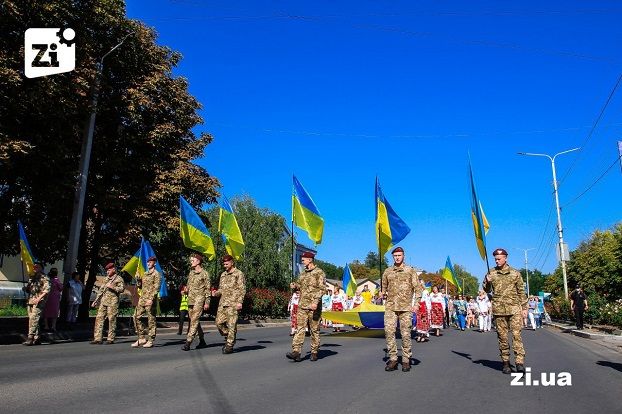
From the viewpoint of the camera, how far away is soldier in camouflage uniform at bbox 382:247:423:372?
862 centimetres

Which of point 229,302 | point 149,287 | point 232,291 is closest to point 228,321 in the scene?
point 229,302

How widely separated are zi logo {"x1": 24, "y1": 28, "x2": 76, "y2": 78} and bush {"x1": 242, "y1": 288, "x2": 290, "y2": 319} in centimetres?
1729

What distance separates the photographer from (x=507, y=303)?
8.71 m

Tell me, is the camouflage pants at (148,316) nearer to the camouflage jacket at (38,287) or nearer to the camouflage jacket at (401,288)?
the camouflage jacket at (38,287)

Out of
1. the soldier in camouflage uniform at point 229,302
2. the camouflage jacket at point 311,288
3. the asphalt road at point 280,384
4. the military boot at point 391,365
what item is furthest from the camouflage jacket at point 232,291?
the military boot at point 391,365

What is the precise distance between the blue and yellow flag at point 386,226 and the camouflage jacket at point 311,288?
4532mm

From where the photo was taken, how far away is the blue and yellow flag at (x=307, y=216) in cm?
1481


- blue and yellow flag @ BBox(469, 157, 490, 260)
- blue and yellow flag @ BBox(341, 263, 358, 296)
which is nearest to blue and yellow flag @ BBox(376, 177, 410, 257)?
blue and yellow flag @ BBox(469, 157, 490, 260)

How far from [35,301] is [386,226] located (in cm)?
925

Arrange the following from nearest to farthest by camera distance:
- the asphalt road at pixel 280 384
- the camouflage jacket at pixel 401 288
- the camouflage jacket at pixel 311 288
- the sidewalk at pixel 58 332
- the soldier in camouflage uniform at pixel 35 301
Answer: the asphalt road at pixel 280 384 < the camouflage jacket at pixel 401 288 < the camouflage jacket at pixel 311 288 < the soldier in camouflage uniform at pixel 35 301 < the sidewalk at pixel 58 332

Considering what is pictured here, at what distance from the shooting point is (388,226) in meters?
15.1

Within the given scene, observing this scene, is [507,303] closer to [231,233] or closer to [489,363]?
[489,363]

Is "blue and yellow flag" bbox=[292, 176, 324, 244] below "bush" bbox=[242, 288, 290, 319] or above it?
above

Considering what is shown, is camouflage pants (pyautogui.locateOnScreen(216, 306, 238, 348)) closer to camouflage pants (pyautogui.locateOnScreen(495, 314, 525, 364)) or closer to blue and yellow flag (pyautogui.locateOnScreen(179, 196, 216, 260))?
blue and yellow flag (pyautogui.locateOnScreen(179, 196, 216, 260))
